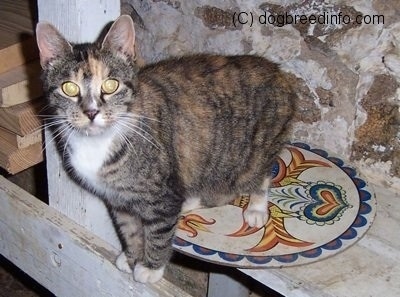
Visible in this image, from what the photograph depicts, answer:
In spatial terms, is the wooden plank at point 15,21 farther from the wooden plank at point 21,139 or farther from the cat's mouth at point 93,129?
the cat's mouth at point 93,129

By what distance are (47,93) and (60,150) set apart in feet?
0.70

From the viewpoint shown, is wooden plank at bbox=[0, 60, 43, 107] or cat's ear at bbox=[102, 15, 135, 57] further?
wooden plank at bbox=[0, 60, 43, 107]

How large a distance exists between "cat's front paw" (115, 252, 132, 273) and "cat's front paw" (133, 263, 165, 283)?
0.12 feet

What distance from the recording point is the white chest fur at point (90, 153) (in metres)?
1.26

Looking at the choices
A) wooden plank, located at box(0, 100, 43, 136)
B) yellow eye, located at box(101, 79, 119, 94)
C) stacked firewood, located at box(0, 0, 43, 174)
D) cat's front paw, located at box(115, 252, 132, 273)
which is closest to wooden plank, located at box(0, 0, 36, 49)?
stacked firewood, located at box(0, 0, 43, 174)

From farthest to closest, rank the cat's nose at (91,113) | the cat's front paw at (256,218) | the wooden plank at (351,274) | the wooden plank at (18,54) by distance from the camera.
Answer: the wooden plank at (18,54)
the cat's front paw at (256,218)
the wooden plank at (351,274)
the cat's nose at (91,113)

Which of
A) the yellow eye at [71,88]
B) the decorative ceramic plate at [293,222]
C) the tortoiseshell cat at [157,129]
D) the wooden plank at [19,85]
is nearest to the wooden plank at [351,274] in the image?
the decorative ceramic plate at [293,222]

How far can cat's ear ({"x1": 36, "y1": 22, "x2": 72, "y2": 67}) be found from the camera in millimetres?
1169

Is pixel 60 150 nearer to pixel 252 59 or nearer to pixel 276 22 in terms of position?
pixel 252 59

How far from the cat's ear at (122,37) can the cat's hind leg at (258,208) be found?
18.7 inches

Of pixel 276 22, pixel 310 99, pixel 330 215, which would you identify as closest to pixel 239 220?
pixel 330 215

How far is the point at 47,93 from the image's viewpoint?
1251 mm

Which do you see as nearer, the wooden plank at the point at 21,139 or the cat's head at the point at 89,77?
the cat's head at the point at 89,77

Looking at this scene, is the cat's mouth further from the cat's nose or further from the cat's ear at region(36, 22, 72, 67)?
the cat's ear at region(36, 22, 72, 67)
